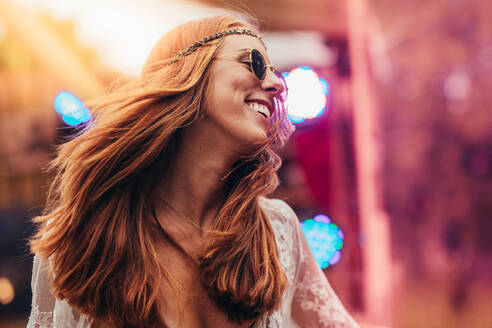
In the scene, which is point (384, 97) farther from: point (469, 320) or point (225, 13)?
point (225, 13)

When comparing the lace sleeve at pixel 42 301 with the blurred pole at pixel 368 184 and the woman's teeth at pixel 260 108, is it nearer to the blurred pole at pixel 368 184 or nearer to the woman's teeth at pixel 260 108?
the woman's teeth at pixel 260 108

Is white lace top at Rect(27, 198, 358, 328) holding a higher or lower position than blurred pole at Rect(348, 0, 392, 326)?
lower

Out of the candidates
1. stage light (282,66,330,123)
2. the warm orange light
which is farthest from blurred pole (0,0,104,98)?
the warm orange light

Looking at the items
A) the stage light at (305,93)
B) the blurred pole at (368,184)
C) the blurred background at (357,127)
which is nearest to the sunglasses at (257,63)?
the blurred background at (357,127)

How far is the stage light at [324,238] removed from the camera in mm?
2828

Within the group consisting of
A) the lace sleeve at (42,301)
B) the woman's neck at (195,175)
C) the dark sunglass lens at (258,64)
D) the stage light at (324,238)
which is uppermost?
the stage light at (324,238)

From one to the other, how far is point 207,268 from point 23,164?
2.99 metres

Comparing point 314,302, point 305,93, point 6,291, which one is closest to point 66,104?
point 6,291

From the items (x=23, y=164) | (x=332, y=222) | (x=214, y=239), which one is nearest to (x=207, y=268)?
(x=214, y=239)

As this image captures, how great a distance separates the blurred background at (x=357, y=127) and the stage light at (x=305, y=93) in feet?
0.04

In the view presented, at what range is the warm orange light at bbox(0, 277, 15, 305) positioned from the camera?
9.39 feet

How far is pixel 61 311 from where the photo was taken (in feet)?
2.69

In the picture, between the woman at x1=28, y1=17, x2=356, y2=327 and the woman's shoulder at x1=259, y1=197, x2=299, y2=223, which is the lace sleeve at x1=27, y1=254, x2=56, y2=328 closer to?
the woman at x1=28, y1=17, x2=356, y2=327

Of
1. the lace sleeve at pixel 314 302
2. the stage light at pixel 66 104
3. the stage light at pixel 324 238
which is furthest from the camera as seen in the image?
the stage light at pixel 324 238
